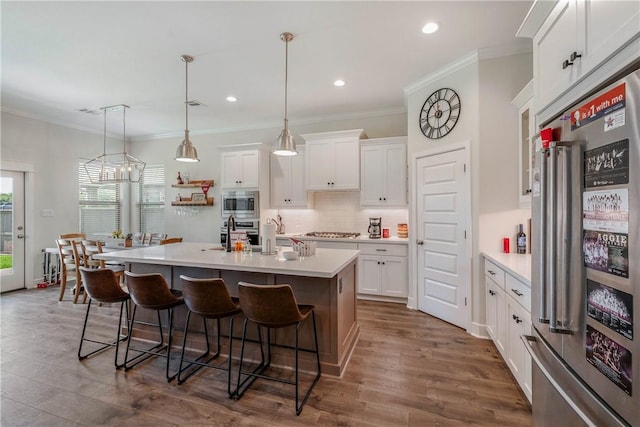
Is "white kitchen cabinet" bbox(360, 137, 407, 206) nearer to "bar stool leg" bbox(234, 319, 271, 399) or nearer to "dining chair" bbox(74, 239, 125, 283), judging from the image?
"bar stool leg" bbox(234, 319, 271, 399)

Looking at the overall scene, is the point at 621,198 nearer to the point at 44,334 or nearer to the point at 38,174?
the point at 44,334

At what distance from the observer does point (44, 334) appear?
10.9 feet

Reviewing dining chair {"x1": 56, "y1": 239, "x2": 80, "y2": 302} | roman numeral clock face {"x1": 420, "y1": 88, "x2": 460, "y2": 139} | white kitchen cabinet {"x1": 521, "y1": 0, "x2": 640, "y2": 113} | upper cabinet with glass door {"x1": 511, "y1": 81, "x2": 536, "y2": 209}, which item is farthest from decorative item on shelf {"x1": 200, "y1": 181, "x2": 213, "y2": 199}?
white kitchen cabinet {"x1": 521, "y1": 0, "x2": 640, "y2": 113}

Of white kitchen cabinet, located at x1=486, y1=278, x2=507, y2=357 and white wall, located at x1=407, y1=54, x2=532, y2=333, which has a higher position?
white wall, located at x1=407, y1=54, x2=532, y2=333

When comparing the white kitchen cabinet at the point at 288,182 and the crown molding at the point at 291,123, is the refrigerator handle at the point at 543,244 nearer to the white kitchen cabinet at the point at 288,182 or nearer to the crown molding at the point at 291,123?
the crown molding at the point at 291,123

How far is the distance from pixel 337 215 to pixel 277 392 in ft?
11.0

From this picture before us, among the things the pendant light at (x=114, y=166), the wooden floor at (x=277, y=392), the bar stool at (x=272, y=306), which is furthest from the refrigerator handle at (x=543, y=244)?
the pendant light at (x=114, y=166)

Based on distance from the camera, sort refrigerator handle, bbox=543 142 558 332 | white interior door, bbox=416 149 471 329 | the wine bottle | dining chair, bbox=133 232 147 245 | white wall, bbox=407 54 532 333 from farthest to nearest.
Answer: dining chair, bbox=133 232 147 245 → white interior door, bbox=416 149 471 329 → white wall, bbox=407 54 532 333 → the wine bottle → refrigerator handle, bbox=543 142 558 332

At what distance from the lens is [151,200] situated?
672 cm

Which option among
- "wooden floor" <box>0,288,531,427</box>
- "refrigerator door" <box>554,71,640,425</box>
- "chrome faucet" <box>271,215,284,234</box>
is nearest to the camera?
"refrigerator door" <box>554,71,640,425</box>

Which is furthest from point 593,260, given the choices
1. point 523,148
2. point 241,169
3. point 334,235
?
point 241,169

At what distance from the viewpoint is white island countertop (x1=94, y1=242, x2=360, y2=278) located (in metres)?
2.27

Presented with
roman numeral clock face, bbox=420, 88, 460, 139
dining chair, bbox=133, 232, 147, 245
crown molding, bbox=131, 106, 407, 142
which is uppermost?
crown molding, bbox=131, 106, 407, 142

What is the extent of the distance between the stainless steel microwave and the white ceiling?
146cm
